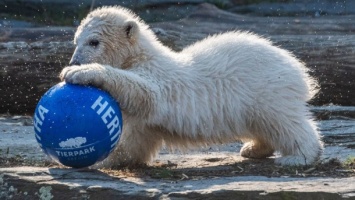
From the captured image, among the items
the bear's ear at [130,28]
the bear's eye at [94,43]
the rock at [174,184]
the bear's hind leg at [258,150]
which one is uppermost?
the bear's ear at [130,28]

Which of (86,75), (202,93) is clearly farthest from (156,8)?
(86,75)

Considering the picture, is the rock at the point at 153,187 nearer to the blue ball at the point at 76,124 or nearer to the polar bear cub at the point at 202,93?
the blue ball at the point at 76,124

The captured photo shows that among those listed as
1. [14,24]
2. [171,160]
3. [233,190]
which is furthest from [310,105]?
[14,24]

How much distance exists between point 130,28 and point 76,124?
1200 mm

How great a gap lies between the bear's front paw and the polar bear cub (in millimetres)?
313

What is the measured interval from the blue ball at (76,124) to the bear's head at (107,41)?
0.73m

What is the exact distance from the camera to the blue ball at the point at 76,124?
5.34 m

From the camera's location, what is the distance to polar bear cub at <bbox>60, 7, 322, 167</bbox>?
6.02 m

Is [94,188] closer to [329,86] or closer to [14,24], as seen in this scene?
[329,86]

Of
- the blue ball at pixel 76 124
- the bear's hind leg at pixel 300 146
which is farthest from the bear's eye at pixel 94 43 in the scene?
the bear's hind leg at pixel 300 146

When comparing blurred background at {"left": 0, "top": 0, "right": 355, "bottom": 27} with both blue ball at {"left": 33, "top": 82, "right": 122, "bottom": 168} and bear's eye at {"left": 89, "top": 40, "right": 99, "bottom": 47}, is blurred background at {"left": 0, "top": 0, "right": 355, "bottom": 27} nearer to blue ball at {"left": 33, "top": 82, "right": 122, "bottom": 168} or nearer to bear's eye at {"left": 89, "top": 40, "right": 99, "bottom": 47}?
bear's eye at {"left": 89, "top": 40, "right": 99, "bottom": 47}

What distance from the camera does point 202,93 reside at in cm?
613

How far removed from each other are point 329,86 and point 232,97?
119 inches

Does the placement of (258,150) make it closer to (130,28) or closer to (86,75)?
(130,28)
